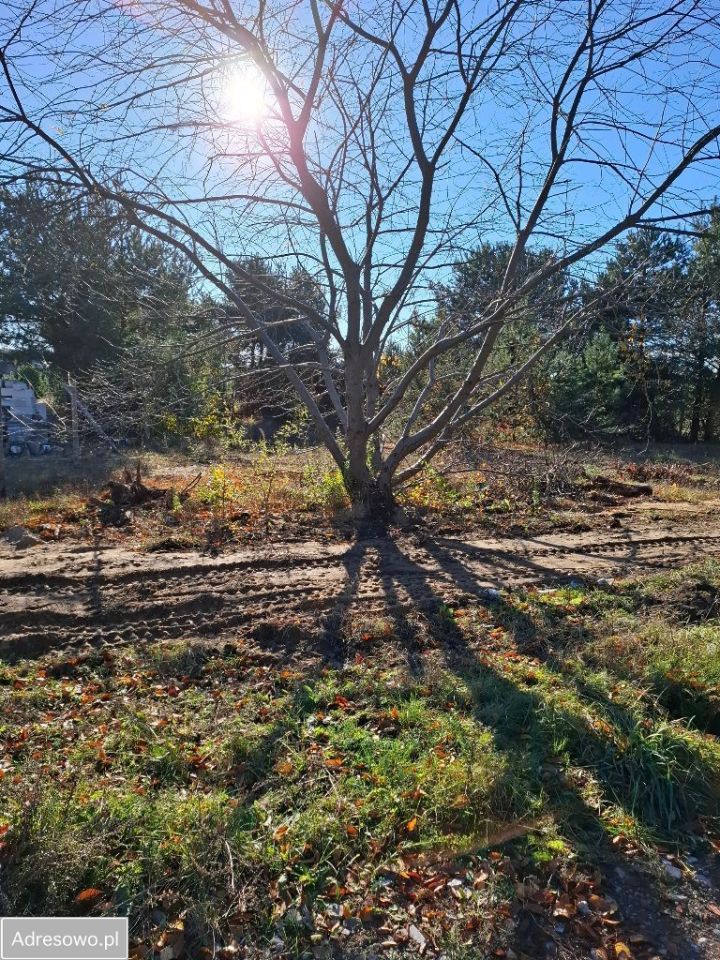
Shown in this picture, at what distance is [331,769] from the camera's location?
113 inches

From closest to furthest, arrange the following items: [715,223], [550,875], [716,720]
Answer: [550,875] < [716,720] < [715,223]

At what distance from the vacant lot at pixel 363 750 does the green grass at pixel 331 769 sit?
0.04ft

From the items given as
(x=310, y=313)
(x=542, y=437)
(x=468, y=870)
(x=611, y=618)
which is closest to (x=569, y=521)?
(x=611, y=618)

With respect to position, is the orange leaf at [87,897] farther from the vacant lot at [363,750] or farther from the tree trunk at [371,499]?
the tree trunk at [371,499]

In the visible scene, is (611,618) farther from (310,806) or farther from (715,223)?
(715,223)

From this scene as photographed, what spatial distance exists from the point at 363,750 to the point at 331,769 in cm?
20

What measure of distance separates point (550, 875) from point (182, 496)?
632cm

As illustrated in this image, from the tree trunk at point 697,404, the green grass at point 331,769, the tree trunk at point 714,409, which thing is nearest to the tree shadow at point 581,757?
the green grass at point 331,769

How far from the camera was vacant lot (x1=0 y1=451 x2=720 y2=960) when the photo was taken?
2227 millimetres

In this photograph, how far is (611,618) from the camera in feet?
14.4

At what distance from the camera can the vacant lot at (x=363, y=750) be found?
7.30 feet

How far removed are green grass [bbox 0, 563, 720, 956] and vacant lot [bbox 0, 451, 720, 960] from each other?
0.01m

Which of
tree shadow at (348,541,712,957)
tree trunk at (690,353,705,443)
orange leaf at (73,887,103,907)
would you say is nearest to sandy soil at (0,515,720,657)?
tree shadow at (348,541,712,957)

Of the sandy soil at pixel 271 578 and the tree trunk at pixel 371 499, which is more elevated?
the tree trunk at pixel 371 499
